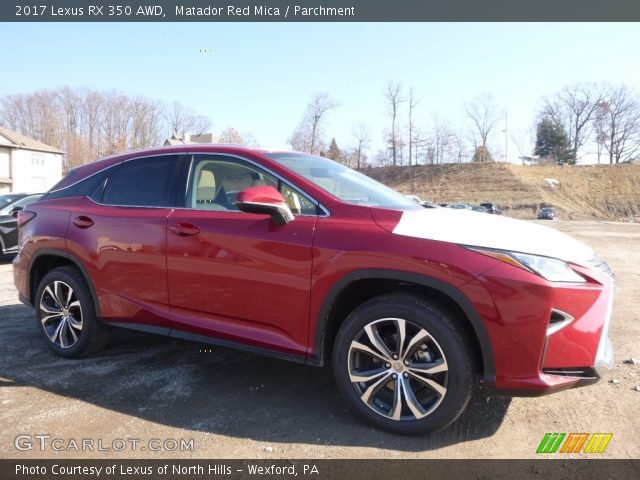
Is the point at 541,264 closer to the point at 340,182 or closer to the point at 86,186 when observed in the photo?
the point at 340,182

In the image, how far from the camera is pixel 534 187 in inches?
2090

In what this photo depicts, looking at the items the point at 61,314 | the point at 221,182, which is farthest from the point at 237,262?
the point at 61,314

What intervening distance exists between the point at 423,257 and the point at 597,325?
1.04 metres

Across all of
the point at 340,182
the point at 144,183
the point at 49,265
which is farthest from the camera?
the point at 49,265

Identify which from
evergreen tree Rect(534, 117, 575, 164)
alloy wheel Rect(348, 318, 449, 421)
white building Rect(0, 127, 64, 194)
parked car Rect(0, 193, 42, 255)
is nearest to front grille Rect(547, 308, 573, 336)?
alloy wheel Rect(348, 318, 449, 421)

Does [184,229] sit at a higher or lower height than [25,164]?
lower

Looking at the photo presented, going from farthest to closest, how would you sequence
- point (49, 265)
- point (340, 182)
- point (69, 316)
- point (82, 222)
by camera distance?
point (49, 265) < point (69, 316) < point (82, 222) < point (340, 182)

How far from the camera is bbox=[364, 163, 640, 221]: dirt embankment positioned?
5006cm

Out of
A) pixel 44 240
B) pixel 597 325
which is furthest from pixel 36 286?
pixel 597 325

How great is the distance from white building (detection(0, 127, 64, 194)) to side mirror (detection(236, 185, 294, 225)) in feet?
150

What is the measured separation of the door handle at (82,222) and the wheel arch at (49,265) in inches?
10.6

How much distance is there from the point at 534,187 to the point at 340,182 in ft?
183

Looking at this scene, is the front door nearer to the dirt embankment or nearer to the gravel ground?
the gravel ground

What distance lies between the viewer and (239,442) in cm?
271
